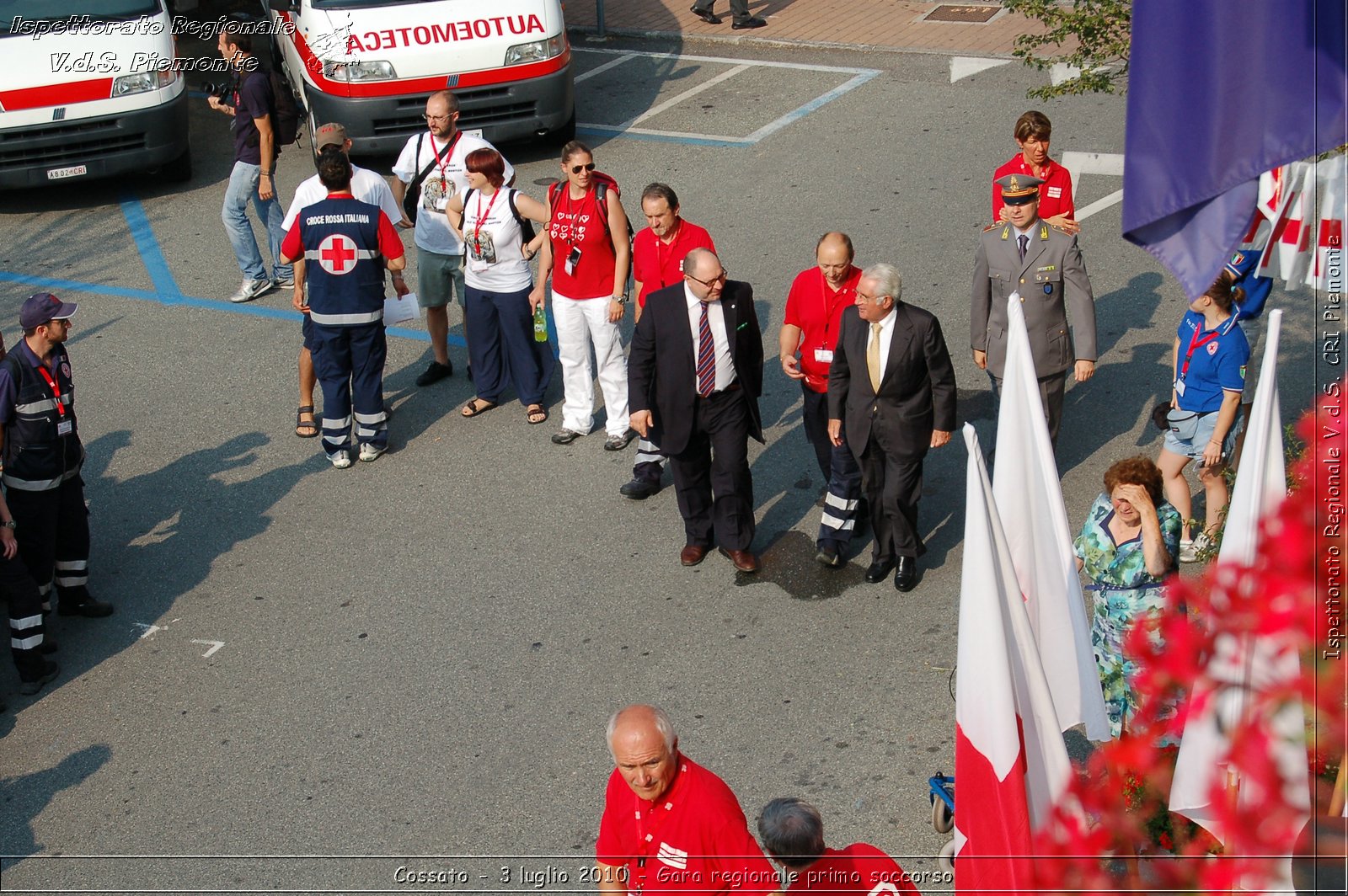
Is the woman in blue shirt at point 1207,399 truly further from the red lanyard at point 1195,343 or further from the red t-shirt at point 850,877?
the red t-shirt at point 850,877

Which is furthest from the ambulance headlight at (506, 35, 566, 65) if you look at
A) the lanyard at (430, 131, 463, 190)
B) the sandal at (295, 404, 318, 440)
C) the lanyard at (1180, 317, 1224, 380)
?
the lanyard at (1180, 317, 1224, 380)

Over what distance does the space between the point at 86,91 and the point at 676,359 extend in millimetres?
7651

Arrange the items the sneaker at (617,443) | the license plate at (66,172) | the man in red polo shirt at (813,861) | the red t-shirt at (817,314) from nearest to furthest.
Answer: the man in red polo shirt at (813,861) → the red t-shirt at (817,314) → the sneaker at (617,443) → the license plate at (66,172)

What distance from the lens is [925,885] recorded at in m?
5.29

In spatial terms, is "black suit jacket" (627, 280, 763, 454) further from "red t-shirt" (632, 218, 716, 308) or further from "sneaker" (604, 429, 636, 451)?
"sneaker" (604, 429, 636, 451)

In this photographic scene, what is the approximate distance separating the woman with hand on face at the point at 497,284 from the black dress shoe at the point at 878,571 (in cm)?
270

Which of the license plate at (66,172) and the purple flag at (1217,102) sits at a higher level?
the purple flag at (1217,102)

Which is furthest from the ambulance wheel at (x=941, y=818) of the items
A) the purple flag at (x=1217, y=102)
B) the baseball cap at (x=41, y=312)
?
the baseball cap at (x=41, y=312)

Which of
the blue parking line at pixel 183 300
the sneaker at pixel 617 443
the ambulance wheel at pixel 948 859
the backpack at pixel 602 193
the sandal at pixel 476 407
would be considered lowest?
the ambulance wheel at pixel 948 859

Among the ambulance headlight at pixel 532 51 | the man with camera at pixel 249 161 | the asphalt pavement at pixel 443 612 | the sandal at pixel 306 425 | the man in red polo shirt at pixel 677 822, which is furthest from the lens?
the ambulance headlight at pixel 532 51

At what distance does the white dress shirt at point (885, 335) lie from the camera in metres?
6.68

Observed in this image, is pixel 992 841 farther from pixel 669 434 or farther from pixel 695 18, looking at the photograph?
pixel 695 18

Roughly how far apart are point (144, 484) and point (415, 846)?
12.7 ft

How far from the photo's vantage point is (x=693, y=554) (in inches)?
292
